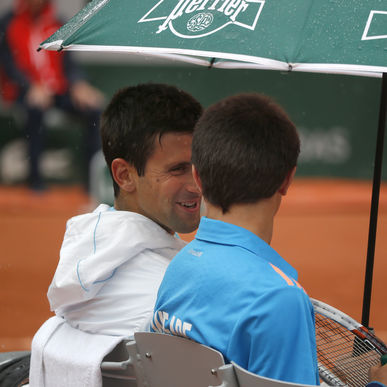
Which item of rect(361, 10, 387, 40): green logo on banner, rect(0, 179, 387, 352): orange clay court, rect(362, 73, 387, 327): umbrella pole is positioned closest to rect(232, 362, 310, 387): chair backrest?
rect(361, 10, 387, 40): green logo on banner

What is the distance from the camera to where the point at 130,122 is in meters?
2.00

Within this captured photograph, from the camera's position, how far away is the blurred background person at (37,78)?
402 inches

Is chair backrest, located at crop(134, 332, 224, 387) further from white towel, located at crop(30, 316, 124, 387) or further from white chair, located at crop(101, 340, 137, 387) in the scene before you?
white towel, located at crop(30, 316, 124, 387)

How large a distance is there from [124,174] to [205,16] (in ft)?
1.68

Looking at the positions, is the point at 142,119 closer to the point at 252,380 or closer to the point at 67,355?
the point at 67,355

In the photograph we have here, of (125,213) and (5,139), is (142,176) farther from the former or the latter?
(5,139)

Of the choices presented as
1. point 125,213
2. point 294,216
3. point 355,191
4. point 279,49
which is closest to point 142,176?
point 125,213

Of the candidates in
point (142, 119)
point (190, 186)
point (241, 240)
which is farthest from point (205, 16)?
point (241, 240)

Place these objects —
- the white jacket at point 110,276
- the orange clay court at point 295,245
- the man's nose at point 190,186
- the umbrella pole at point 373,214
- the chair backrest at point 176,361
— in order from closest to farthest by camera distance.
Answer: the chair backrest at point 176,361 → the white jacket at point 110,276 → the man's nose at point 190,186 → the umbrella pole at point 373,214 → the orange clay court at point 295,245

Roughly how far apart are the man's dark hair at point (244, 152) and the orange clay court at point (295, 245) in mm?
3651

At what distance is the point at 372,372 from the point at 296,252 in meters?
6.49

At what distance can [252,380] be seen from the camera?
1.27m

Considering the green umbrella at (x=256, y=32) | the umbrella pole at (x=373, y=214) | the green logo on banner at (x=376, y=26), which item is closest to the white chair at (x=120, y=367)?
the green umbrella at (x=256, y=32)

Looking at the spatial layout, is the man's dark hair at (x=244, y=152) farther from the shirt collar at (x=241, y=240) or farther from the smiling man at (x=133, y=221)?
the smiling man at (x=133, y=221)
